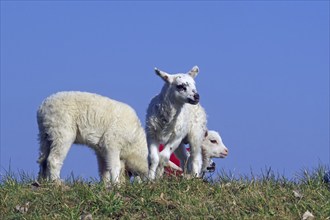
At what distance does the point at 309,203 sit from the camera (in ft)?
27.9

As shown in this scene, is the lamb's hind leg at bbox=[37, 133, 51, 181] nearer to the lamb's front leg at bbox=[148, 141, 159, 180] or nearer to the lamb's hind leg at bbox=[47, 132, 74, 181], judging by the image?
the lamb's hind leg at bbox=[47, 132, 74, 181]

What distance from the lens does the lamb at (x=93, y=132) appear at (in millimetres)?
14711

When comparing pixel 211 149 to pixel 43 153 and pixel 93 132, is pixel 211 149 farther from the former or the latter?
pixel 43 153

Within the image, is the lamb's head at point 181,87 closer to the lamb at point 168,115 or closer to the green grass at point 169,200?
the lamb at point 168,115

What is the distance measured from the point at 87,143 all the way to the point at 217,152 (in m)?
2.30

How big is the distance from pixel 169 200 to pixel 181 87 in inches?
156

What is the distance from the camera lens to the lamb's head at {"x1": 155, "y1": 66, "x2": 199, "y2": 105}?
12.4 meters

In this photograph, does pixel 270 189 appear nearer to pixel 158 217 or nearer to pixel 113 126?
pixel 158 217

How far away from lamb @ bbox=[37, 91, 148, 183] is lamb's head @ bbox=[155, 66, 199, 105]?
8.32 ft

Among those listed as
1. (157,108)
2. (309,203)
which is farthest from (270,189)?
(157,108)

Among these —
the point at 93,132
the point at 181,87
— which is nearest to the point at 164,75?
the point at 181,87

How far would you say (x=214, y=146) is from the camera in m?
15.1

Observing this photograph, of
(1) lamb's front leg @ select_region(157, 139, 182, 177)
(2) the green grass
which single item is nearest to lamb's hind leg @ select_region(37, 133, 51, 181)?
(1) lamb's front leg @ select_region(157, 139, 182, 177)

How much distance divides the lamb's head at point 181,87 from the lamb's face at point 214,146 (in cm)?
241
